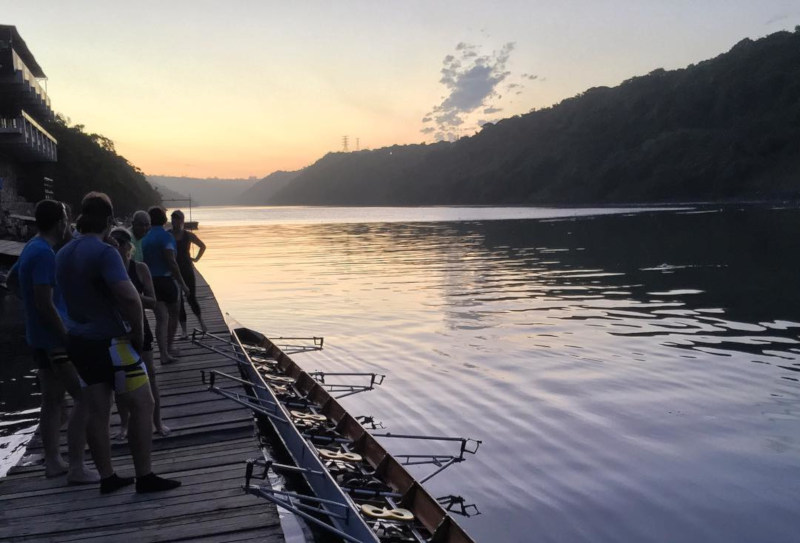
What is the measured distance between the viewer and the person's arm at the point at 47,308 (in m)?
5.79

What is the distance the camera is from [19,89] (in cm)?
5497

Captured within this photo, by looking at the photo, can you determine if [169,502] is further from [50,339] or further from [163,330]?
[163,330]

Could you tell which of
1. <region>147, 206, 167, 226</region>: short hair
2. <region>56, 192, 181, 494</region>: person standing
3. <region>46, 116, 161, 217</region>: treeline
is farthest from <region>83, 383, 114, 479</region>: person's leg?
<region>46, 116, 161, 217</region>: treeline

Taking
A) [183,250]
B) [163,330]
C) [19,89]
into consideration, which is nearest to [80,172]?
[19,89]

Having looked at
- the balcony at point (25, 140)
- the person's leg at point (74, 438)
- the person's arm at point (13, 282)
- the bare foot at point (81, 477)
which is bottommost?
the bare foot at point (81, 477)

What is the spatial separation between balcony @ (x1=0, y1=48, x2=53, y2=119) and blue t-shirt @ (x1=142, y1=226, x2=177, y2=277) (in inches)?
1962

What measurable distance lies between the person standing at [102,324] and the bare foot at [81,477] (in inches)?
28.2

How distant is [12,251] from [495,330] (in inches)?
831

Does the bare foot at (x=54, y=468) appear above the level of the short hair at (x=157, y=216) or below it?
below

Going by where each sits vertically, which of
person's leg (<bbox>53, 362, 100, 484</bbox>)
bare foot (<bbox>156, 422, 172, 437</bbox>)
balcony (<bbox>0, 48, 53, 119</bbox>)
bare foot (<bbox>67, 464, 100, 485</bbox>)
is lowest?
bare foot (<bbox>156, 422, 172, 437</bbox>)

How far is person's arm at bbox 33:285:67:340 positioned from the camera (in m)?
5.79

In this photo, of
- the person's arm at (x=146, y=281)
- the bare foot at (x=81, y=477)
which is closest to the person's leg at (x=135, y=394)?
the bare foot at (x=81, y=477)

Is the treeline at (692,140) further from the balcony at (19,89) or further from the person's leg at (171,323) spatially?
the person's leg at (171,323)

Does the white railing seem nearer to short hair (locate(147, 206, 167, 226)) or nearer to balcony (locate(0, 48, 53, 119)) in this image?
balcony (locate(0, 48, 53, 119))
